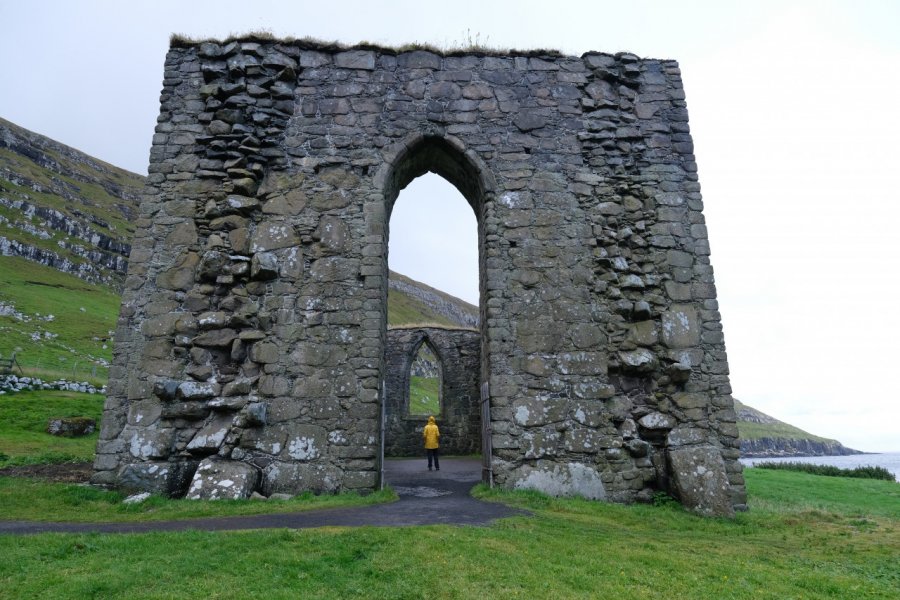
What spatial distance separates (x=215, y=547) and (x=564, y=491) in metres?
5.75

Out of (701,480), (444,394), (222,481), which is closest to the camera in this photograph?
(222,481)

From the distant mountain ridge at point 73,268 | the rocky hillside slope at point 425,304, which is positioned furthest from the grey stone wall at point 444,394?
the rocky hillside slope at point 425,304

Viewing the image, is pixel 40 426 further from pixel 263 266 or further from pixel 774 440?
pixel 774 440

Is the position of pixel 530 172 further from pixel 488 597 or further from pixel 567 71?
pixel 488 597

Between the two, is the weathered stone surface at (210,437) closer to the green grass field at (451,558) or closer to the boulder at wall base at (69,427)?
the green grass field at (451,558)

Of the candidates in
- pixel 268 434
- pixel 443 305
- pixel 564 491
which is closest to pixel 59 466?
pixel 268 434

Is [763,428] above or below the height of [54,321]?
below

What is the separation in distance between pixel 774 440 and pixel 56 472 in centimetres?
9515

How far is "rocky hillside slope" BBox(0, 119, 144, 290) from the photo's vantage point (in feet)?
216

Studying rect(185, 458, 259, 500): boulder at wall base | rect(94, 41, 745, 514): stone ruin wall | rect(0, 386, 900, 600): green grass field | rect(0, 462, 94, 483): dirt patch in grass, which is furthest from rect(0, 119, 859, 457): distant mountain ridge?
rect(0, 386, 900, 600): green grass field

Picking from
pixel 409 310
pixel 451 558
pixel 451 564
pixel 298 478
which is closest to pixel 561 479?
pixel 298 478

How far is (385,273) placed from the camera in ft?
34.5

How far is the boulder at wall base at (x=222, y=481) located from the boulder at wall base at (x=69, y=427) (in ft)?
41.4

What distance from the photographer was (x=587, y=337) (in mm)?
9727
